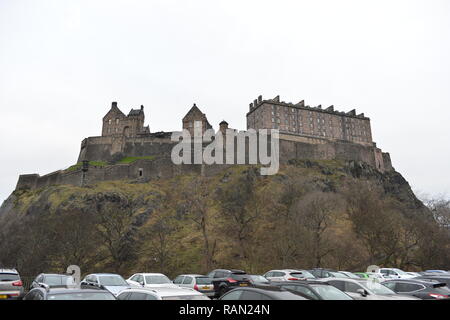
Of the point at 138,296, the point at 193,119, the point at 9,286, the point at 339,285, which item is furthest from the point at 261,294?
the point at 193,119

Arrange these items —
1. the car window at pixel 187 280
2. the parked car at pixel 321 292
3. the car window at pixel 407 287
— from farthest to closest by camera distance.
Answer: the car window at pixel 187 280 < the car window at pixel 407 287 < the parked car at pixel 321 292

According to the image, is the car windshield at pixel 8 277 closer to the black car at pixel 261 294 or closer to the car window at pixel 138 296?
the car window at pixel 138 296

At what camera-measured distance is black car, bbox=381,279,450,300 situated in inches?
574

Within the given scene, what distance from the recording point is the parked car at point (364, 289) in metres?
13.4

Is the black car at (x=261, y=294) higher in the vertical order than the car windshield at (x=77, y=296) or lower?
higher

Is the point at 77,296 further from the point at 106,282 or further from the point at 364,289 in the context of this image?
the point at 364,289

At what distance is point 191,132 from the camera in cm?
8275

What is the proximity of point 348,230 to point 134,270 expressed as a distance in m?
30.0

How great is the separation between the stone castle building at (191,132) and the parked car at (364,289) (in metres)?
55.6

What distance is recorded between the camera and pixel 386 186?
8450cm

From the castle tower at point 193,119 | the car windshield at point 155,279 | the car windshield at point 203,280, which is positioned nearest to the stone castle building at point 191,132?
the castle tower at point 193,119

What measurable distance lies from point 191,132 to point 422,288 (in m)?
70.7

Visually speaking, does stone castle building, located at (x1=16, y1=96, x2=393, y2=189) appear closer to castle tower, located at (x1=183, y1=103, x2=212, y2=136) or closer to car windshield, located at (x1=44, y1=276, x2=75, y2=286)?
castle tower, located at (x1=183, y1=103, x2=212, y2=136)
